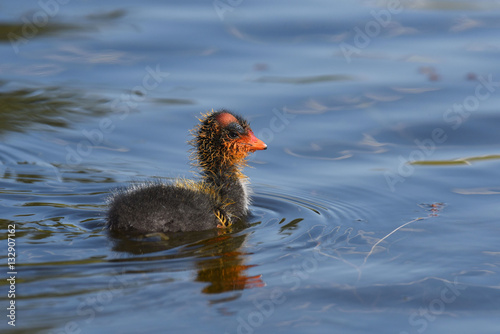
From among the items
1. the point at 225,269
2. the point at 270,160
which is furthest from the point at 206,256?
the point at 270,160

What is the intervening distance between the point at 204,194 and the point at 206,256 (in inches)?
40.7

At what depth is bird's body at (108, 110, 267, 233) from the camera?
22.7 ft

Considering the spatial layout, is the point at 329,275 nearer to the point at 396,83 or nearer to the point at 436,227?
the point at 436,227

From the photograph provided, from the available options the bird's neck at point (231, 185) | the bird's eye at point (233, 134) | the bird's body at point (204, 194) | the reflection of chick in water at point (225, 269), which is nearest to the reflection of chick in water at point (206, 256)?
the reflection of chick in water at point (225, 269)

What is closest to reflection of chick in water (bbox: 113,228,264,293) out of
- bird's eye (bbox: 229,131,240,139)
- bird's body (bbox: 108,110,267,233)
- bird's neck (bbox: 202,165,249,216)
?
bird's body (bbox: 108,110,267,233)

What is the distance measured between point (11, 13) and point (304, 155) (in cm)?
726

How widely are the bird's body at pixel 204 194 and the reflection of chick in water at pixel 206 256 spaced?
0.13m

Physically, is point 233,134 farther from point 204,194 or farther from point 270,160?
point 270,160

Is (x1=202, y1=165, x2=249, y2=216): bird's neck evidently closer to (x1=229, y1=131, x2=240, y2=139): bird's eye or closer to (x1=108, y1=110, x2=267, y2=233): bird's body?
(x1=108, y1=110, x2=267, y2=233): bird's body

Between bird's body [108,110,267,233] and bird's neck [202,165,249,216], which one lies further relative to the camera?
bird's neck [202,165,249,216]

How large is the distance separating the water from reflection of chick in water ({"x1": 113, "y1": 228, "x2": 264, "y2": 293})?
0.9 inches

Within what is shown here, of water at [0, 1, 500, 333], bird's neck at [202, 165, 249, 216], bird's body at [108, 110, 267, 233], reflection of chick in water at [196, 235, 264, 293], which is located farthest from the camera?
bird's neck at [202, 165, 249, 216]

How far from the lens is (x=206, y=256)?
6.55 meters

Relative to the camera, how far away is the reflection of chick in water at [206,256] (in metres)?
6.07
